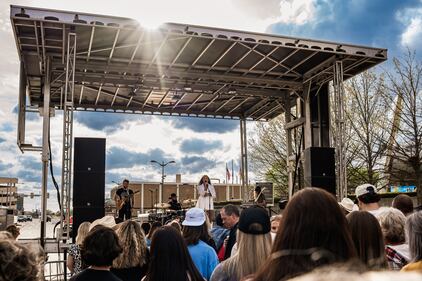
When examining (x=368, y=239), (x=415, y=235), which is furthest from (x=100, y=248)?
(x=415, y=235)

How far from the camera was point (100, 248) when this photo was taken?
3.30m

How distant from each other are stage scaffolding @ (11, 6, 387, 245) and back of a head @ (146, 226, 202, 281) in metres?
8.20

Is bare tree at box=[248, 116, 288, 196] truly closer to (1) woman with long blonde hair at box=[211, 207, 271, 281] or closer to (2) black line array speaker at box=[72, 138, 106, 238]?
(2) black line array speaker at box=[72, 138, 106, 238]

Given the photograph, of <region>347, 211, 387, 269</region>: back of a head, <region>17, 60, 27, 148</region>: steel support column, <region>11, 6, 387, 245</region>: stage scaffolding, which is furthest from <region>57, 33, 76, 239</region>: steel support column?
<region>347, 211, 387, 269</region>: back of a head

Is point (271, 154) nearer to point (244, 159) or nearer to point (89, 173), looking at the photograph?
point (244, 159)

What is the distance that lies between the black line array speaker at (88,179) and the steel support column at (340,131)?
634cm

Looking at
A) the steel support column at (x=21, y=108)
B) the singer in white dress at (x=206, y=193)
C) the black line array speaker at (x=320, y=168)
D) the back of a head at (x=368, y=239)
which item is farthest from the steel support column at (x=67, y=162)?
the back of a head at (x=368, y=239)

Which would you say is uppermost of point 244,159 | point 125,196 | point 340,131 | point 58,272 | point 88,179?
point 340,131

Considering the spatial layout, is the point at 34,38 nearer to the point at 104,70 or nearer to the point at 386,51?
the point at 104,70

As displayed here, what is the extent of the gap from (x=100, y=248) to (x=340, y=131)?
1056cm

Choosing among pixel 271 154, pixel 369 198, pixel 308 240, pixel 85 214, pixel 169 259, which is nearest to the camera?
pixel 308 240

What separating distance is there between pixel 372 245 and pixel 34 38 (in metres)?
10.8

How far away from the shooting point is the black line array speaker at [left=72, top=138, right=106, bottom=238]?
1095 cm

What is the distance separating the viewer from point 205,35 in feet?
37.7
